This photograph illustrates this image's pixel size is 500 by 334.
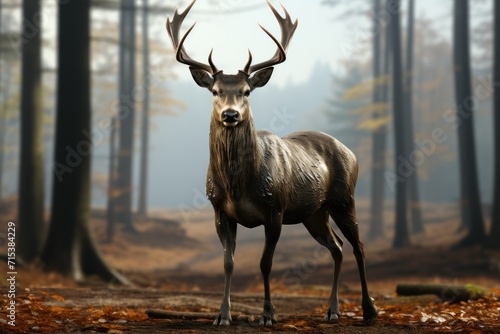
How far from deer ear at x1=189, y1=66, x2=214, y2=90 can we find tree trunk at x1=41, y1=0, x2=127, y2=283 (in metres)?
7.29

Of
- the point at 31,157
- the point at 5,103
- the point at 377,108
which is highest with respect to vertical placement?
the point at 5,103

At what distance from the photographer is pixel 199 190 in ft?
79.7

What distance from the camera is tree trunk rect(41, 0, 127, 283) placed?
12719 millimetres

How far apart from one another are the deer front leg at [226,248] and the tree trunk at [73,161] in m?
7.31

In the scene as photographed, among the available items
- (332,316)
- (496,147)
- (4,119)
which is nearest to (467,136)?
(496,147)

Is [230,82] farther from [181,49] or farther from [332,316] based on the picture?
[332,316]

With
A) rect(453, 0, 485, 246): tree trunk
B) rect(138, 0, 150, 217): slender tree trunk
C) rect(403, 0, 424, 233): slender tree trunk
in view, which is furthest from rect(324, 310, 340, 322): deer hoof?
rect(138, 0, 150, 217): slender tree trunk

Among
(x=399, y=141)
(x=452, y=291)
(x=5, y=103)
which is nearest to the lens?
(x=452, y=291)

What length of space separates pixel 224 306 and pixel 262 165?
1.53m

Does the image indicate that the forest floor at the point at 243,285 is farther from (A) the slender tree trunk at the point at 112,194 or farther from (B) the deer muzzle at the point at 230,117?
(B) the deer muzzle at the point at 230,117

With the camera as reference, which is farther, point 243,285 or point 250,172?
point 243,285

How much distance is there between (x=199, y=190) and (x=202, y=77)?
59.9 ft

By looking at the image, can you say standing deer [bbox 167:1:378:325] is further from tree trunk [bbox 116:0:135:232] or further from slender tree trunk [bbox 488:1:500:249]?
tree trunk [bbox 116:0:135:232]

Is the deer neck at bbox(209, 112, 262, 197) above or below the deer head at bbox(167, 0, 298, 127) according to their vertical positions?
below
